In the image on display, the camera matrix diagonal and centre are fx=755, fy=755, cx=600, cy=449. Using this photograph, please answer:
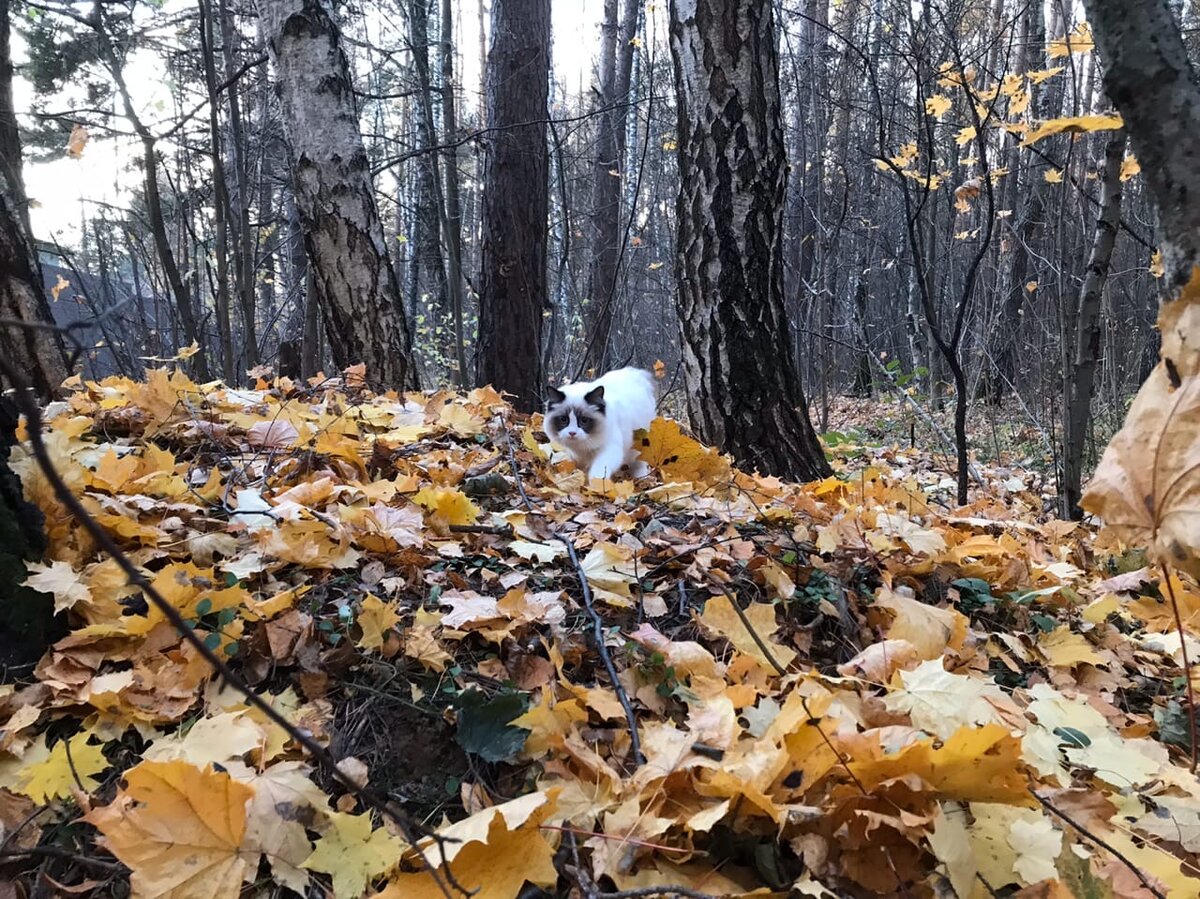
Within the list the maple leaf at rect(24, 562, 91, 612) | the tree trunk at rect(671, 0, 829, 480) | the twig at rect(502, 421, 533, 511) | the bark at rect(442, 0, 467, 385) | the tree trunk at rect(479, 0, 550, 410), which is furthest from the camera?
the bark at rect(442, 0, 467, 385)

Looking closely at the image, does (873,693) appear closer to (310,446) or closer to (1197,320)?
(1197,320)

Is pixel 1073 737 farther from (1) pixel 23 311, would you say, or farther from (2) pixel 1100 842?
Answer: (1) pixel 23 311

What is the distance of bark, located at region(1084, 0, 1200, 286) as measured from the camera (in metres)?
1.70

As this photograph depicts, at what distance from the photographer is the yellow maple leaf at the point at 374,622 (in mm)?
1766

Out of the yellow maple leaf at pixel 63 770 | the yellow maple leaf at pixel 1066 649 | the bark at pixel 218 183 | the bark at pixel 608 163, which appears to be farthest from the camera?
the bark at pixel 608 163

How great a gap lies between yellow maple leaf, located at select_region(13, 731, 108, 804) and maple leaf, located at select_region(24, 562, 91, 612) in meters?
0.32

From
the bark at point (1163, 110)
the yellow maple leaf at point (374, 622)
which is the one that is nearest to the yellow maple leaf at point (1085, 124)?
the bark at point (1163, 110)

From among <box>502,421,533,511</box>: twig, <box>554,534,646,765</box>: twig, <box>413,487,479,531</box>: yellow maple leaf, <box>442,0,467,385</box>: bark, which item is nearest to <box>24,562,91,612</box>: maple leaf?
<box>413,487,479,531</box>: yellow maple leaf

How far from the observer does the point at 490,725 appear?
60.9 inches

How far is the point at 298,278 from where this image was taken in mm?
9773

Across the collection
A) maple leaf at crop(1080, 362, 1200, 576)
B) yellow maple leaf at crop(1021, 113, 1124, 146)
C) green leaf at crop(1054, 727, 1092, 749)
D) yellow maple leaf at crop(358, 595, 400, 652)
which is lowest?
green leaf at crop(1054, 727, 1092, 749)

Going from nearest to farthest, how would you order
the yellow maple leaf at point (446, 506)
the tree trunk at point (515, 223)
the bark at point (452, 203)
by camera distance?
the yellow maple leaf at point (446, 506) < the tree trunk at point (515, 223) < the bark at point (452, 203)

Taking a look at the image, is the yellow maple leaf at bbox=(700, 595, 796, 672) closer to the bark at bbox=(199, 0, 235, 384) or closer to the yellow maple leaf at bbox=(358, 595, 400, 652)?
the yellow maple leaf at bbox=(358, 595, 400, 652)

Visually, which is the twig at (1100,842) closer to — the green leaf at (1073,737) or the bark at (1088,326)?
the green leaf at (1073,737)
